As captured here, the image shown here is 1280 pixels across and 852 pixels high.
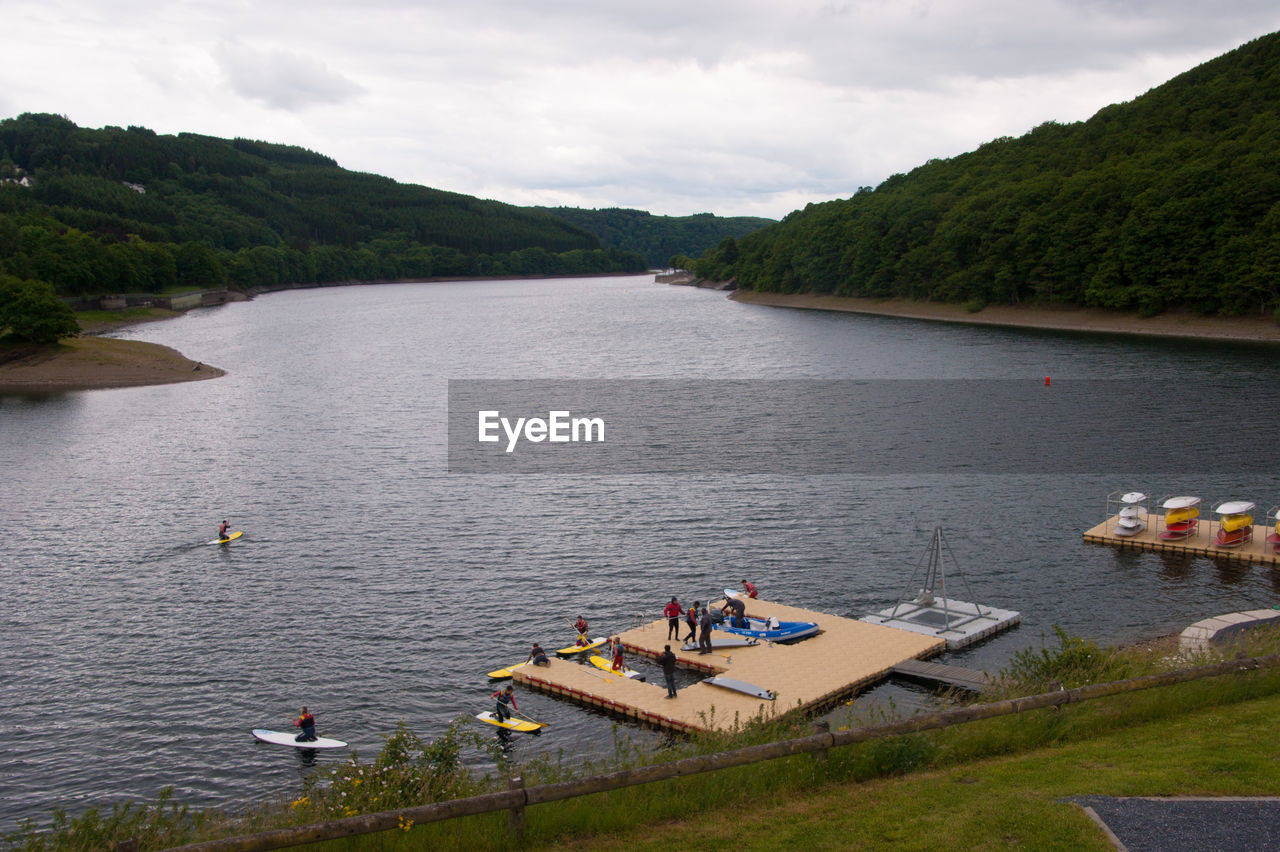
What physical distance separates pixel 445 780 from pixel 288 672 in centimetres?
2066

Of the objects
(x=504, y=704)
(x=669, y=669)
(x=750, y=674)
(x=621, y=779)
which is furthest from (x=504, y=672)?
(x=621, y=779)

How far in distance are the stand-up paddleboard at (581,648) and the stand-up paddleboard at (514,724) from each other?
4973 mm

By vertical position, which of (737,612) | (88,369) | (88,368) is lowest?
(737,612)

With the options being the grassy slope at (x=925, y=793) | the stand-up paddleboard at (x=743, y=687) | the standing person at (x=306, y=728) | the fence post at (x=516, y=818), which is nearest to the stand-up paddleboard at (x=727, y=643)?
the stand-up paddleboard at (x=743, y=687)

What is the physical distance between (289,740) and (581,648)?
1165 cm

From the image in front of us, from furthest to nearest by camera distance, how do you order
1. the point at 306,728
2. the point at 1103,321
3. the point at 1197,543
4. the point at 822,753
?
the point at 1103,321, the point at 1197,543, the point at 306,728, the point at 822,753

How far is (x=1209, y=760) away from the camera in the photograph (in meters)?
17.5

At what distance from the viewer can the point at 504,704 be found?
33969 mm

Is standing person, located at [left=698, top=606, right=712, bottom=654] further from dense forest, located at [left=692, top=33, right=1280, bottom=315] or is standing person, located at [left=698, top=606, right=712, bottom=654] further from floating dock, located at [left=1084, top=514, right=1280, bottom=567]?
dense forest, located at [left=692, top=33, right=1280, bottom=315]

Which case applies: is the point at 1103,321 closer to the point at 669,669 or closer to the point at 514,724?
the point at 669,669

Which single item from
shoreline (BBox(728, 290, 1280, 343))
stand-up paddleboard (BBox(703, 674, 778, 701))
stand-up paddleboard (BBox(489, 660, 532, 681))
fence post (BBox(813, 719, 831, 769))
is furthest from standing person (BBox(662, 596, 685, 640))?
shoreline (BBox(728, 290, 1280, 343))

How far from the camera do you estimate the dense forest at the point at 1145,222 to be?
440ft

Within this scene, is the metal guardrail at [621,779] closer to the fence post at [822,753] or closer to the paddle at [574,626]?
the fence post at [822,753]

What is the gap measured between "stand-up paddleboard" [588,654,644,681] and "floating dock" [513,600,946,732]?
0.90 feet
